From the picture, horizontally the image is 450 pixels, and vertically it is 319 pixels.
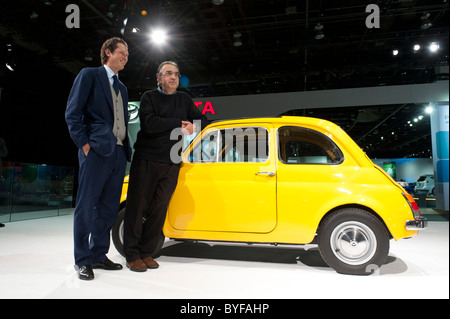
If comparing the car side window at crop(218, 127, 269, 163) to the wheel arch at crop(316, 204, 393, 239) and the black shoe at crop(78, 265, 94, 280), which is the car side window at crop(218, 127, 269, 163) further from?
the black shoe at crop(78, 265, 94, 280)

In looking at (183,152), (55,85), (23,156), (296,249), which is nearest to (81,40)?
(55,85)

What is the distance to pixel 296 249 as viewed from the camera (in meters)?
3.72

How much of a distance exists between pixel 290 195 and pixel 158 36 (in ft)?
19.6

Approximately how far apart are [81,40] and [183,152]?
734cm

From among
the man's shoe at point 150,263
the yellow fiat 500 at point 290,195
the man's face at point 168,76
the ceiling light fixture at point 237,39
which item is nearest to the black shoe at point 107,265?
the man's shoe at point 150,263

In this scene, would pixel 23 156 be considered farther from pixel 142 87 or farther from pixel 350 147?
pixel 350 147

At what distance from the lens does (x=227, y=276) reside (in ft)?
8.38

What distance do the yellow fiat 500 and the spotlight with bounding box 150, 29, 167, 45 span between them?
494 centimetres

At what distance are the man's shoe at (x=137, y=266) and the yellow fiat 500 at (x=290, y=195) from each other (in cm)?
40

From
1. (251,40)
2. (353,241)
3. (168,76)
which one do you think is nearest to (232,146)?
(168,76)

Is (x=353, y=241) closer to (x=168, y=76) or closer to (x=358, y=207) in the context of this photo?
(x=358, y=207)

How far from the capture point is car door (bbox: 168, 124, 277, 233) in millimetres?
2805

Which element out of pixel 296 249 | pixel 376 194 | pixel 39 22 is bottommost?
pixel 296 249

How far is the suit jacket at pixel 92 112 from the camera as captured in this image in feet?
7.91
